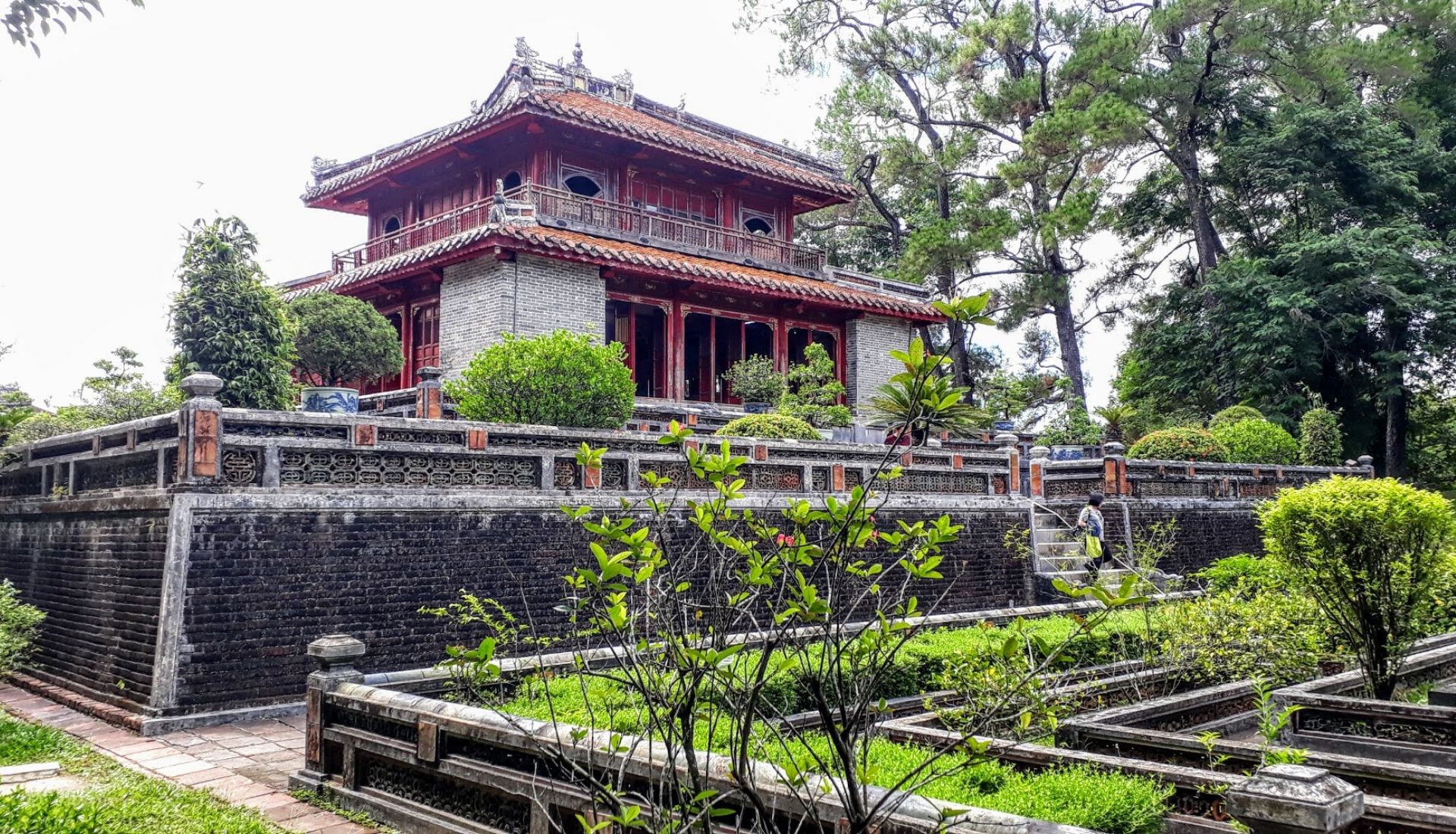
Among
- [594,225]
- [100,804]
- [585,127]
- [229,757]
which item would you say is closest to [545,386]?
[229,757]

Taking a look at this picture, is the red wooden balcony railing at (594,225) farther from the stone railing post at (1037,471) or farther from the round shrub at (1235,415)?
the round shrub at (1235,415)

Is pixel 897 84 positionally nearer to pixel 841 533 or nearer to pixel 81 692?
pixel 81 692

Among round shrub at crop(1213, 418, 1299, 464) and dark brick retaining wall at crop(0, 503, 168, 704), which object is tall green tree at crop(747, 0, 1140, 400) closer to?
round shrub at crop(1213, 418, 1299, 464)

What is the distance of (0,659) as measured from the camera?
29.2 ft

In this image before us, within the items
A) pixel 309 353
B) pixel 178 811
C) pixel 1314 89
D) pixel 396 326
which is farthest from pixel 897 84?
pixel 178 811

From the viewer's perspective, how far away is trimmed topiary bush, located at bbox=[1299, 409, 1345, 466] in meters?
21.4

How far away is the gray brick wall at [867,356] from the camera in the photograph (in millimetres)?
21125

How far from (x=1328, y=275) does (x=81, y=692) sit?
23925mm

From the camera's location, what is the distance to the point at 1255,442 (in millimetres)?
20141

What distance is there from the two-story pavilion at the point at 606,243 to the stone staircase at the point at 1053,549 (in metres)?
6.37

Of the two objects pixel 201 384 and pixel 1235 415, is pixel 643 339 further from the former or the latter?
pixel 201 384

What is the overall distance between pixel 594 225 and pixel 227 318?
731 centimetres

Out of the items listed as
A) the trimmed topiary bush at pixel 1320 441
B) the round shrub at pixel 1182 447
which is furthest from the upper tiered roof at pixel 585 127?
the trimmed topiary bush at pixel 1320 441

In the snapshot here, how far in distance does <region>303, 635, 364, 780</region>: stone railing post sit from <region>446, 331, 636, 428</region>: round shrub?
4874mm
